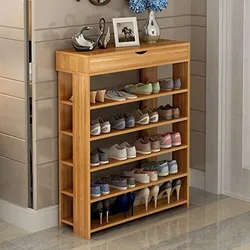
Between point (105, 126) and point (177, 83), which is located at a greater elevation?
point (177, 83)

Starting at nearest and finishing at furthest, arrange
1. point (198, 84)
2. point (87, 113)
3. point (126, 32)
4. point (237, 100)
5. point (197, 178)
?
point (87, 113), point (126, 32), point (237, 100), point (198, 84), point (197, 178)

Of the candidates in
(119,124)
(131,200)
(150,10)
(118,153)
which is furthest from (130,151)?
(150,10)

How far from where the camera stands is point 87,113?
14.6 feet

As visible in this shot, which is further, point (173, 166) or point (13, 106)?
point (173, 166)

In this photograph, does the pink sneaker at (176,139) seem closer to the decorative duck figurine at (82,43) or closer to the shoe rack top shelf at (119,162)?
the shoe rack top shelf at (119,162)

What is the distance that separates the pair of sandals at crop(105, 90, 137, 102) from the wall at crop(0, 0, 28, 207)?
0.51m

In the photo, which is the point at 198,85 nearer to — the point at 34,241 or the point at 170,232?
the point at 170,232

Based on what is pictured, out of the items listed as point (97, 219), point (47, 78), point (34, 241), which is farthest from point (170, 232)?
point (47, 78)

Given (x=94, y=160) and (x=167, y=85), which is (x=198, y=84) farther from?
(x=94, y=160)

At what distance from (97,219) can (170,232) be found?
0.45m

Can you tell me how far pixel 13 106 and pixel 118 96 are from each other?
63cm

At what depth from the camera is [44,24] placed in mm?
4492

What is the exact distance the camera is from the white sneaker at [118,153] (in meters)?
4.71

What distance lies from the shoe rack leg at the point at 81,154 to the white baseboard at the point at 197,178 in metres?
1.21
